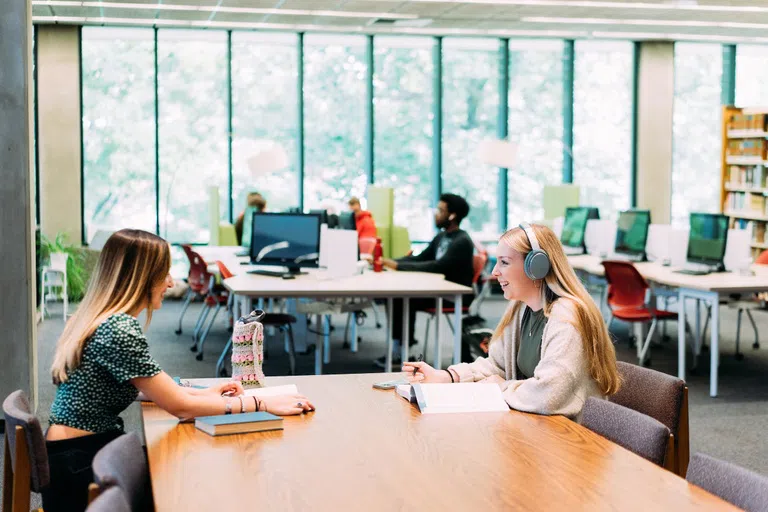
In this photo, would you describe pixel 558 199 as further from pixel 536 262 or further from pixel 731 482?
pixel 731 482

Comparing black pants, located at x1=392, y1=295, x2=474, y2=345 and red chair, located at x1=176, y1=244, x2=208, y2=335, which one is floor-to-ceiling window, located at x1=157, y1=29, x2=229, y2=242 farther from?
black pants, located at x1=392, y1=295, x2=474, y2=345

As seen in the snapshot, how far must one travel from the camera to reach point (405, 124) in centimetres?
1322

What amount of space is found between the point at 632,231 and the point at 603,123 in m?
5.56

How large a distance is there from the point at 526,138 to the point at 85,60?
233 inches

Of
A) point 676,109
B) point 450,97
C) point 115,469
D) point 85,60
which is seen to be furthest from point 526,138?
point 115,469

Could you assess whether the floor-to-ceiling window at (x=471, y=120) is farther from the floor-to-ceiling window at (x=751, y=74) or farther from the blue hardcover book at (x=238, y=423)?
the blue hardcover book at (x=238, y=423)

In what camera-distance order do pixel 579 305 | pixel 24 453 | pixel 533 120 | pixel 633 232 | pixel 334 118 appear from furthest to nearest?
pixel 533 120, pixel 334 118, pixel 633 232, pixel 579 305, pixel 24 453

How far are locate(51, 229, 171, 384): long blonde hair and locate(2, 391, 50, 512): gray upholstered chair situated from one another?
0.85 ft

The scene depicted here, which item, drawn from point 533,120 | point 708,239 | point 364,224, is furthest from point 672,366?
point 533,120

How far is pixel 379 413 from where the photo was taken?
2.72 meters

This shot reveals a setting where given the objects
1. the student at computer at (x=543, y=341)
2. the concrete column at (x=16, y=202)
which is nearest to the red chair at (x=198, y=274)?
the concrete column at (x=16, y=202)

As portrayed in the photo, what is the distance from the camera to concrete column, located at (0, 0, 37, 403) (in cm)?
504

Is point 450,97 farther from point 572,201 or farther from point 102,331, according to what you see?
point 102,331

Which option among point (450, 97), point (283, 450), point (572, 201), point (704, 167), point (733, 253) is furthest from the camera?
point (704, 167)
